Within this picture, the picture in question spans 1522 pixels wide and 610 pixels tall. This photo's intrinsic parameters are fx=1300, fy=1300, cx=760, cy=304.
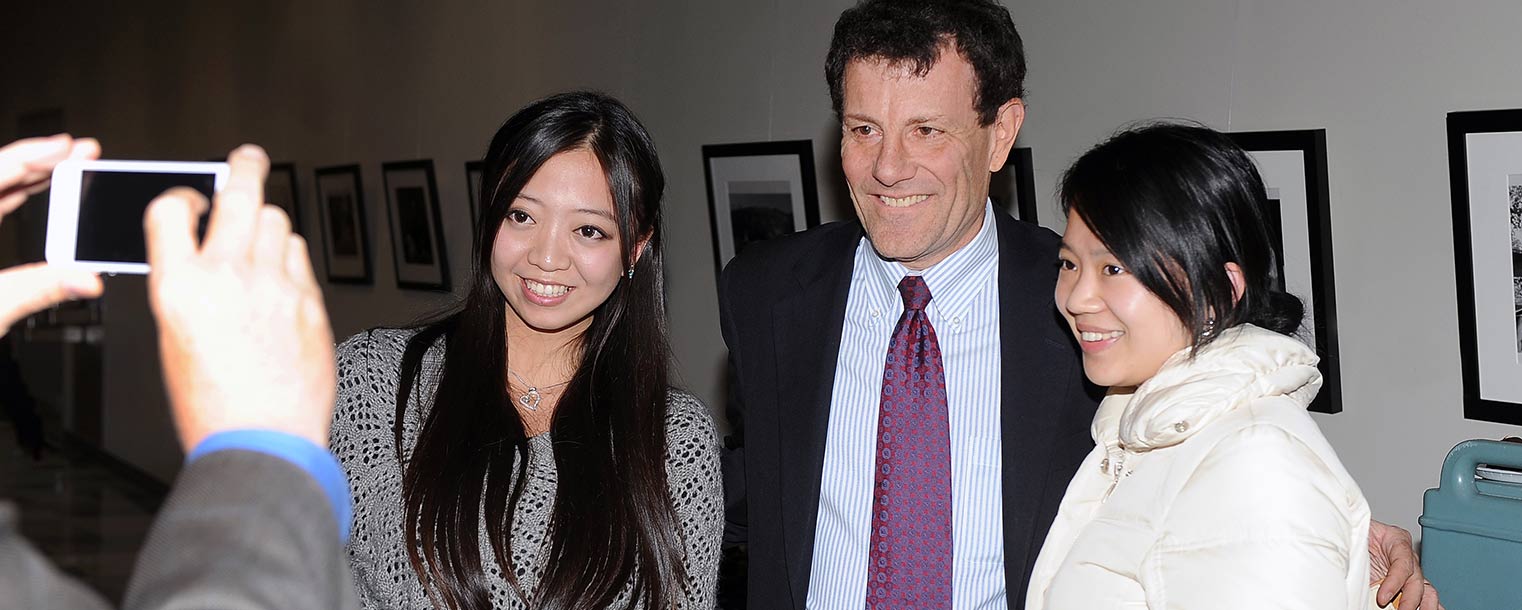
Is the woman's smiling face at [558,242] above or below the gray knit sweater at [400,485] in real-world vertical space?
above

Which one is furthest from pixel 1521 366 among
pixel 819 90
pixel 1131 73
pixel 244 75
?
pixel 244 75

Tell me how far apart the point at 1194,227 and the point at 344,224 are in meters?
7.07

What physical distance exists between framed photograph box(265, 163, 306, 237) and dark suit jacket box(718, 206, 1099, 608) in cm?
678


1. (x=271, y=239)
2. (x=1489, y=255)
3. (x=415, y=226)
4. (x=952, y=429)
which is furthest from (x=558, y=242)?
(x=415, y=226)

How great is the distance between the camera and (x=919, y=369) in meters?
2.37

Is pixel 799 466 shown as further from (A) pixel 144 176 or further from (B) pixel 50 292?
(B) pixel 50 292

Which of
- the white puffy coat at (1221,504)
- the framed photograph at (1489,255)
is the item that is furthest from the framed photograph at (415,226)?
the white puffy coat at (1221,504)

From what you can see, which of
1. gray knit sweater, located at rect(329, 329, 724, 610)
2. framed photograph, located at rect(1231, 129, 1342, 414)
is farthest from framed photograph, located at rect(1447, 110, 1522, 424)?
gray knit sweater, located at rect(329, 329, 724, 610)

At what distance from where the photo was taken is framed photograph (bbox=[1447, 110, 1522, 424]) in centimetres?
265

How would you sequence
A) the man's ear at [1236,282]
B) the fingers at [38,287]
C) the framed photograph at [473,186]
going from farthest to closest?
the framed photograph at [473,186] < the man's ear at [1236,282] < the fingers at [38,287]

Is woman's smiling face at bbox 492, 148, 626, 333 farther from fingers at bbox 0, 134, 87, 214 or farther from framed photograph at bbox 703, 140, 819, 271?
framed photograph at bbox 703, 140, 819, 271

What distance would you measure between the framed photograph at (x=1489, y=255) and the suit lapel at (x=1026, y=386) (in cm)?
98

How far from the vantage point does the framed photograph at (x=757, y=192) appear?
14.6 feet

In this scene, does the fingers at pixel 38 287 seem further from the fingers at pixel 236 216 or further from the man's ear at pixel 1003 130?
the man's ear at pixel 1003 130
